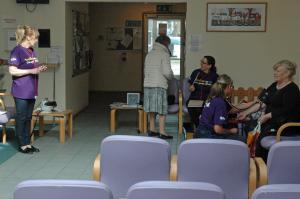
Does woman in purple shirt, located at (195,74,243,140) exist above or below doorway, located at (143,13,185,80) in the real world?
below

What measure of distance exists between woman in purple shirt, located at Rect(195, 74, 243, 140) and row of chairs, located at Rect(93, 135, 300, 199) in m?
1.47

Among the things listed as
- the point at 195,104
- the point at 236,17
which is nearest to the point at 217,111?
the point at 195,104

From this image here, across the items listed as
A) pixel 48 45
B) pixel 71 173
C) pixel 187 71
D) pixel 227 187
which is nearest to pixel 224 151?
pixel 227 187

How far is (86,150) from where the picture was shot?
21.8 feet

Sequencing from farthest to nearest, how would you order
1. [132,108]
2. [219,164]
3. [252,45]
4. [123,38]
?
[123,38] → [252,45] → [132,108] → [219,164]

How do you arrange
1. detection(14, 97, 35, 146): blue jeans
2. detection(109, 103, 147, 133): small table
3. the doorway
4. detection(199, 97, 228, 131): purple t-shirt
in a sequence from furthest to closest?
the doorway, detection(109, 103, 147, 133): small table, detection(14, 97, 35, 146): blue jeans, detection(199, 97, 228, 131): purple t-shirt

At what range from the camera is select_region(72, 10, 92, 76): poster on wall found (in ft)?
30.0

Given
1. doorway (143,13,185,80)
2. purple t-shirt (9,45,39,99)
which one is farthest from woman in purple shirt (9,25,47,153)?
doorway (143,13,185,80)

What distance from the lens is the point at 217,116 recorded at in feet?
16.2

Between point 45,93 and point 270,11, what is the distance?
389 centimetres

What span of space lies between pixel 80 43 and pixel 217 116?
5.17 m

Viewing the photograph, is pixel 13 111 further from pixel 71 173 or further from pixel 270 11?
pixel 270 11

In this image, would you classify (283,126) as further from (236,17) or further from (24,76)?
(236,17)

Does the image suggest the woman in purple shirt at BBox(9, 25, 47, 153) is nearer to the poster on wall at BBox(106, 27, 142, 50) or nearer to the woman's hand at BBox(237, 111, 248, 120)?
the woman's hand at BBox(237, 111, 248, 120)
